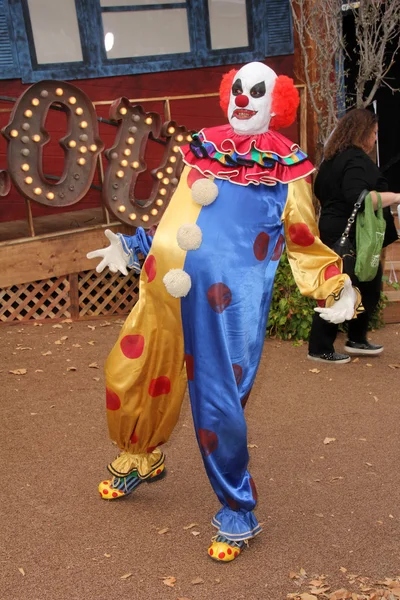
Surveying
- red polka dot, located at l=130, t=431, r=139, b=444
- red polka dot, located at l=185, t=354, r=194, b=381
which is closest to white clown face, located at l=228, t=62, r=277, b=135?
red polka dot, located at l=185, t=354, r=194, b=381

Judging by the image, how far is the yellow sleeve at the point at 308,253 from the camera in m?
3.19

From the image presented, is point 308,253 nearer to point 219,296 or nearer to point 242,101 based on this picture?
point 219,296

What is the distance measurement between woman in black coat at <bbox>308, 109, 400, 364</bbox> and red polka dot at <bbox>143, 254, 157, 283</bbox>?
7.95ft

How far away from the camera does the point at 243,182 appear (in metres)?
3.13

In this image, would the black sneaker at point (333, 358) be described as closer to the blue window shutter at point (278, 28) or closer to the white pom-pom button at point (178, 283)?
the white pom-pom button at point (178, 283)

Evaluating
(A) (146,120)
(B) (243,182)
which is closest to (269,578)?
(B) (243,182)

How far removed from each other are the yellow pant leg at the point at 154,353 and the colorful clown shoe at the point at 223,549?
574mm

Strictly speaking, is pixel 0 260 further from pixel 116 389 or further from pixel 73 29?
pixel 116 389

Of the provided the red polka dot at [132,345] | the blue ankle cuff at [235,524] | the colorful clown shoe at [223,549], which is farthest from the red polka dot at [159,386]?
the colorful clown shoe at [223,549]

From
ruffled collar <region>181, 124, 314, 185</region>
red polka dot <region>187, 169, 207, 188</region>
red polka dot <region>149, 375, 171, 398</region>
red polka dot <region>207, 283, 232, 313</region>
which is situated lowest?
red polka dot <region>149, 375, 171, 398</region>

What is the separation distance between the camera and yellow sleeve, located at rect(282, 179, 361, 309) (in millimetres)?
3189

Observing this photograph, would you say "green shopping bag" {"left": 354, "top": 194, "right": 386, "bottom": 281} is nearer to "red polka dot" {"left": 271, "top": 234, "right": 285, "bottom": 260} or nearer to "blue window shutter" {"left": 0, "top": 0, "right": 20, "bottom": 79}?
"red polka dot" {"left": 271, "top": 234, "right": 285, "bottom": 260}

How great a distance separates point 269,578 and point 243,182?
1717 mm

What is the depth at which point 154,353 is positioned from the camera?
335 centimetres
